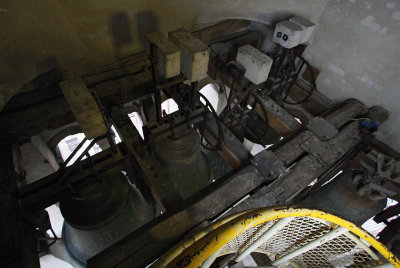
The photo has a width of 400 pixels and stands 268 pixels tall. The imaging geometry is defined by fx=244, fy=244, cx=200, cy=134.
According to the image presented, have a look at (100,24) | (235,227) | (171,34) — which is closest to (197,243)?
(235,227)

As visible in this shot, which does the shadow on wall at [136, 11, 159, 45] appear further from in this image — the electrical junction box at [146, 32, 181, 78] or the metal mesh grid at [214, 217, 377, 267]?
the metal mesh grid at [214, 217, 377, 267]

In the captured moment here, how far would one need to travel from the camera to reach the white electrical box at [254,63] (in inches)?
124

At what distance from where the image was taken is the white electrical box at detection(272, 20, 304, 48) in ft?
11.1

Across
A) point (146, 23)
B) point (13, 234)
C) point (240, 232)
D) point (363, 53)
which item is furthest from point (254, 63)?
point (13, 234)

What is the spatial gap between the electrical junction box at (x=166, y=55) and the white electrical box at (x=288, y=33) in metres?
2.15

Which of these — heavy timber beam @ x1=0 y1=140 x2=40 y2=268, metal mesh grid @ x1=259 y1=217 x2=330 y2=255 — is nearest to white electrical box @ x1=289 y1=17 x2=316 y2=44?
metal mesh grid @ x1=259 y1=217 x2=330 y2=255

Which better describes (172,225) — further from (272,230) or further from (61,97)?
(61,97)

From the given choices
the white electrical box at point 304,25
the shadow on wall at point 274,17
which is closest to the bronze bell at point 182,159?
the shadow on wall at point 274,17

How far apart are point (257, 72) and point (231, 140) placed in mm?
962

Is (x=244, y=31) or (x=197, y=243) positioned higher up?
(x=244, y=31)

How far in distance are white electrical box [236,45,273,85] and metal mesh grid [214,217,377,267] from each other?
2.17 m

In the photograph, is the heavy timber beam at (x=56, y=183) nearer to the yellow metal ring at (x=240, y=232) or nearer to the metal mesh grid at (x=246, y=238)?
the metal mesh grid at (x=246, y=238)

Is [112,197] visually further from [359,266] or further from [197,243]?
[359,266]

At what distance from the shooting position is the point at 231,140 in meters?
3.12
